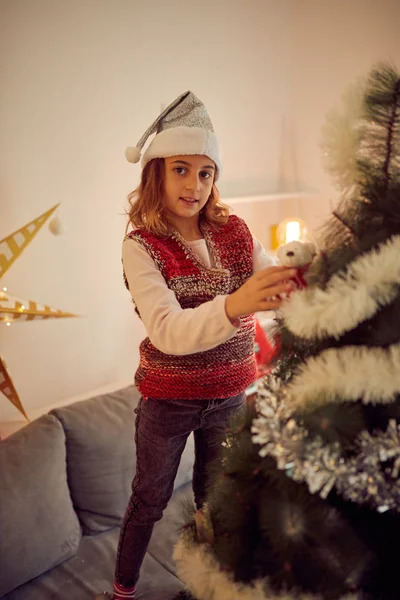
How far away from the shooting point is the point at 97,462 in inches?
58.0

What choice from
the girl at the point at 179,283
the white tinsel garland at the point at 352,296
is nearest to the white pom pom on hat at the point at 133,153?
the girl at the point at 179,283

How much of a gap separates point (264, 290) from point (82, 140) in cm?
121

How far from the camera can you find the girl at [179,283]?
39.5 inches

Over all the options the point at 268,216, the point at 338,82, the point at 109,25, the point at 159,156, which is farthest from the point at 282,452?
the point at 338,82

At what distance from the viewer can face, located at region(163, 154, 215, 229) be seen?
1048mm

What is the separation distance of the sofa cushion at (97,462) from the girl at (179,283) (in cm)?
33

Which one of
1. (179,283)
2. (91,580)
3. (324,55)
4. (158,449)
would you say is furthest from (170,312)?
(324,55)

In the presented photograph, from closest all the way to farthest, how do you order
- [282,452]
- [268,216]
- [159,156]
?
[282,452], [159,156], [268,216]

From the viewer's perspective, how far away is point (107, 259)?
1815mm

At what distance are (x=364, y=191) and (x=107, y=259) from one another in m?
1.33

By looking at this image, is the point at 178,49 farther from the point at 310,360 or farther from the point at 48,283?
the point at 310,360

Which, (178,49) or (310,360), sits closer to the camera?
(310,360)

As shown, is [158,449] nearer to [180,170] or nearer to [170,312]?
[170,312]

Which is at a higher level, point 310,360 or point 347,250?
point 347,250
